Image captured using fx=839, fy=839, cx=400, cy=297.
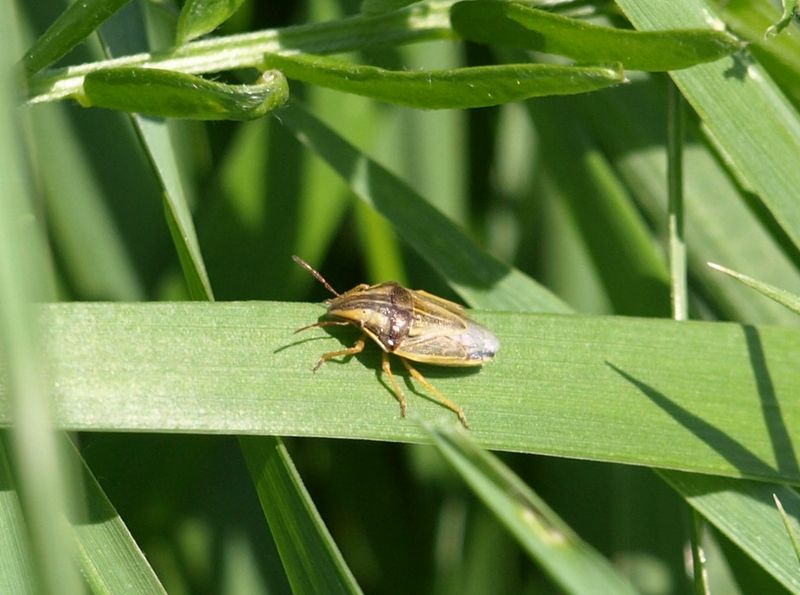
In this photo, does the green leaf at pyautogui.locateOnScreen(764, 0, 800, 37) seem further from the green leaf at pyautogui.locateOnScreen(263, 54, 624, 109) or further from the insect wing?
the insect wing

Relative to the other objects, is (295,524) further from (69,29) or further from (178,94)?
(69,29)

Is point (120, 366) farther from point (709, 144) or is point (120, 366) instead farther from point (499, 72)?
point (709, 144)

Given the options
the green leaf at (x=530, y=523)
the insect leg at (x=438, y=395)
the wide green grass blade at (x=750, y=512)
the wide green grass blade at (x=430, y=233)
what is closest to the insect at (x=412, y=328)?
the insect leg at (x=438, y=395)

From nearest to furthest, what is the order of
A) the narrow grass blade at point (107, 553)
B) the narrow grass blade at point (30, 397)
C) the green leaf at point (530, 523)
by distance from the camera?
the narrow grass blade at point (30, 397), the green leaf at point (530, 523), the narrow grass blade at point (107, 553)

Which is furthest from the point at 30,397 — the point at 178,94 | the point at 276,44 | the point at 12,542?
the point at 276,44

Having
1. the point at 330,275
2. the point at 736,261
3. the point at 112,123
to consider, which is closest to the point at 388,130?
the point at 330,275

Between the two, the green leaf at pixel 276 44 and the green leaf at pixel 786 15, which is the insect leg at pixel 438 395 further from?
the green leaf at pixel 786 15
